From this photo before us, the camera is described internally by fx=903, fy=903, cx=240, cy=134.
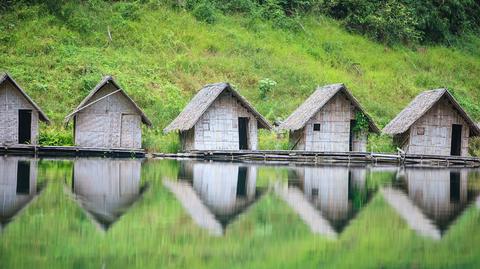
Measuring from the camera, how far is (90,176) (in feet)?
90.9

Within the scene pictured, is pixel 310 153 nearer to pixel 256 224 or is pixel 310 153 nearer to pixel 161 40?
pixel 161 40

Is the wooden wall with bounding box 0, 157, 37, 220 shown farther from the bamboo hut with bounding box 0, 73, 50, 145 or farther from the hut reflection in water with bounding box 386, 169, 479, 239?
the hut reflection in water with bounding box 386, 169, 479, 239

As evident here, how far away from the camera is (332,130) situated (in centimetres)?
4294

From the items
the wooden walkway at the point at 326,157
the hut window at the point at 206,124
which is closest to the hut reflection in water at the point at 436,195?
the wooden walkway at the point at 326,157

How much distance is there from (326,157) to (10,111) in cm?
1439

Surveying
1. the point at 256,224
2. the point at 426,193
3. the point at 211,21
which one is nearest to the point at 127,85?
the point at 211,21

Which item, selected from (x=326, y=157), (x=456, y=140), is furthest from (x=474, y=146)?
(x=326, y=157)

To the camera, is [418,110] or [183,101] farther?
[183,101]

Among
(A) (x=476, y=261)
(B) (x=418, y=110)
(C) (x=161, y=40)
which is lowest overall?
(A) (x=476, y=261)

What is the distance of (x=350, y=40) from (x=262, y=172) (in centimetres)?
2945

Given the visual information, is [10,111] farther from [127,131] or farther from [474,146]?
[474,146]

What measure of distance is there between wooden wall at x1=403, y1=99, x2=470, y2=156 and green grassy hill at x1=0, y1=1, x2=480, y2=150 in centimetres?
564

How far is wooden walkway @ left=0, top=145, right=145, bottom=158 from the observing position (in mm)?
37625

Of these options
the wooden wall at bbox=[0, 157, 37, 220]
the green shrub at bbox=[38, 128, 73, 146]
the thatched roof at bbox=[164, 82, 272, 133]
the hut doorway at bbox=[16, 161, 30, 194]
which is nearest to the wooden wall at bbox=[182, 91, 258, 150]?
the thatched roof at bbox=[164, 82, 272, 133]
